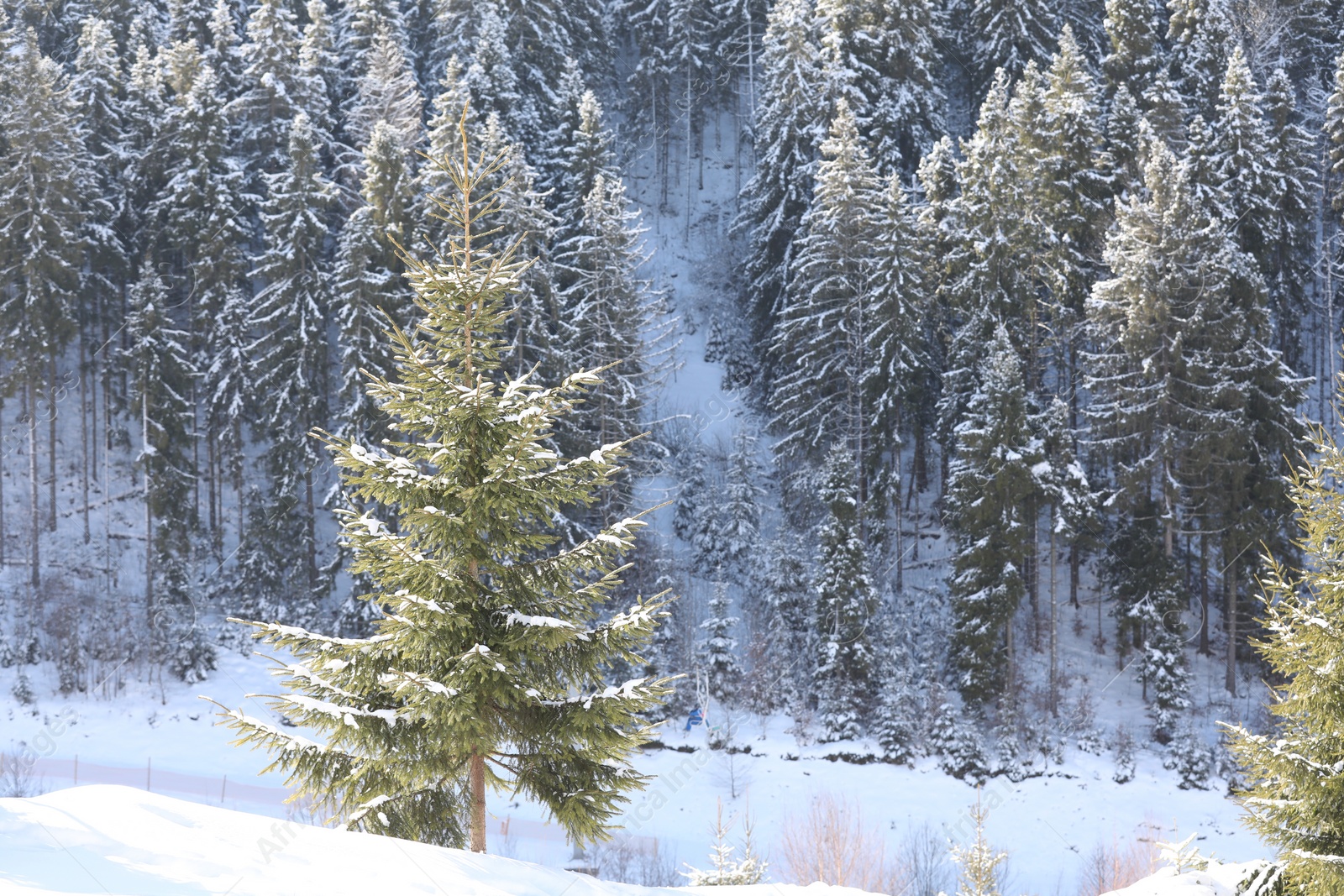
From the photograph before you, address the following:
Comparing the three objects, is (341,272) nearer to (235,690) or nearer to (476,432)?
(235,690)

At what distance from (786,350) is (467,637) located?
30.1m

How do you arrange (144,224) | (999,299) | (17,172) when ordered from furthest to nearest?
(144,224) < (17,172) < (999,299)

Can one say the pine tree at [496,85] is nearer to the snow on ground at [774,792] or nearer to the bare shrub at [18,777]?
the snow on ground at [774,792]

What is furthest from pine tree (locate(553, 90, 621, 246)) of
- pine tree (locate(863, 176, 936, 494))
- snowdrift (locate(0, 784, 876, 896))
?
snowdrift (locate(0, 784, 876, 896))

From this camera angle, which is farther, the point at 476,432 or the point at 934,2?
the point at 934,2

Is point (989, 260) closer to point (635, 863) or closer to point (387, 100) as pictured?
point (635, 863)

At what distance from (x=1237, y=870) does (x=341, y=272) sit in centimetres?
2967

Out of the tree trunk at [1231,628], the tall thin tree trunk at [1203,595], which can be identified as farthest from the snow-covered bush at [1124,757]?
the tall thin tree trunk at [1203,595]

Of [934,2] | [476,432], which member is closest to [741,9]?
[934,2]

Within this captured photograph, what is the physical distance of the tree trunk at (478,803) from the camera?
29.0 ft

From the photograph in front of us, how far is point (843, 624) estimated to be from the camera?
30.2 metres

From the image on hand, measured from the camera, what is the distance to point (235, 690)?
1246 inches

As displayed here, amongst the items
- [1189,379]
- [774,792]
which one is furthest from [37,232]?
[1189,379]

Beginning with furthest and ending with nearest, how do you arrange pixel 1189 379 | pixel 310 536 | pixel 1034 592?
pixel 310 536
pixel 1034 592
pixel 1189 379
